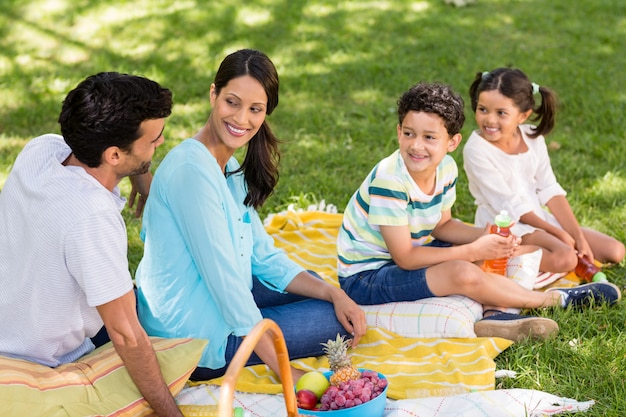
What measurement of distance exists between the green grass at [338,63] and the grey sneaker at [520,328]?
0.29 metres

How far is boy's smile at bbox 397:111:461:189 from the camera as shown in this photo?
3.59 m

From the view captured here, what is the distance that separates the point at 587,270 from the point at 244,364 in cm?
258

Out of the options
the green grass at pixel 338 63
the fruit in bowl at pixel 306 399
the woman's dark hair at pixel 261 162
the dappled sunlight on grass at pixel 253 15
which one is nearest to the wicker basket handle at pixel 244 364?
the fruit in bowl at pixel 306 399

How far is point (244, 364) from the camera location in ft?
7.52

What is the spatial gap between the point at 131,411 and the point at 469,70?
5.26m

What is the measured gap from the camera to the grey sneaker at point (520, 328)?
11.5 feet

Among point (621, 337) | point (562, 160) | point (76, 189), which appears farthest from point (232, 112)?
point (562, 160)

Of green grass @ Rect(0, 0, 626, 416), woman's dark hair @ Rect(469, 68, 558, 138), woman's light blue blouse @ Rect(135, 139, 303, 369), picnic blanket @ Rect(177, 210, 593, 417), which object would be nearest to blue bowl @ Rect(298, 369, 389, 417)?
picnic blanket @ Rect(177, 210, 593, 417)

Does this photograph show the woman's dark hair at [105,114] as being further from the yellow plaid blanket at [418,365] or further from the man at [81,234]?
the yellow plaid blanket at [418,365]

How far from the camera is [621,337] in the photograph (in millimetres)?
3510

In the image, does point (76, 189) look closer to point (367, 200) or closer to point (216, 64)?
point (367, 200)

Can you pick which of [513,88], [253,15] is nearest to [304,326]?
[513,88]

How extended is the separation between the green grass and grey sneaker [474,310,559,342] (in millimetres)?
290

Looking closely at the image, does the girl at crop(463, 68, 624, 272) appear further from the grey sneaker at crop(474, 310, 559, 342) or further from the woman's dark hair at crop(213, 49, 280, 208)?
the woman's dark hair at crop(213, 49, 280, 208)
